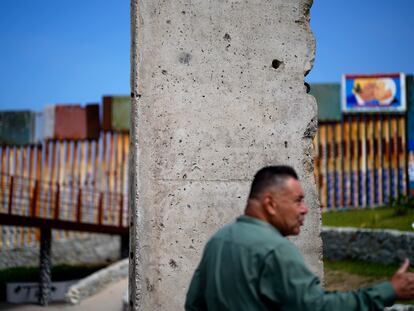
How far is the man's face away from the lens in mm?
2521

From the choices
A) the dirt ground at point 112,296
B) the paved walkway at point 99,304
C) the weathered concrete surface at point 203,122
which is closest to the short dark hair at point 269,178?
the weathered concrete surface at point 203,122

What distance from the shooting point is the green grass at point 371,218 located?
15000 mm

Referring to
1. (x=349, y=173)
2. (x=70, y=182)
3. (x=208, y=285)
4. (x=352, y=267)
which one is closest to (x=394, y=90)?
(x=349, y=173)

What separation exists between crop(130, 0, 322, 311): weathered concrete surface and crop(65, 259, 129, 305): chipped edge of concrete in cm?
1402

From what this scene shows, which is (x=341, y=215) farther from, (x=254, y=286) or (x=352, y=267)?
(x=254, y=286)

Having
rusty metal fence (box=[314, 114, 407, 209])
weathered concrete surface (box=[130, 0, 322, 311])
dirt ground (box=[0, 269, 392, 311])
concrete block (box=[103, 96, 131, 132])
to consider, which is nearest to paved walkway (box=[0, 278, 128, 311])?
dirt ground (box=[0, 269, 392, 311])

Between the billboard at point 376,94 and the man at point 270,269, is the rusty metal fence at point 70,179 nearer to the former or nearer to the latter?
the billboard at point 376,94

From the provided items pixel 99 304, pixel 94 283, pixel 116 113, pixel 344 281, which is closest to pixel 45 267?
pixel 94 283

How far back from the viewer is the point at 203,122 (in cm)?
420

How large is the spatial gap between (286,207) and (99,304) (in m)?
15.0

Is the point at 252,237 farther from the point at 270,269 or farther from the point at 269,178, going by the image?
the point at 269,178

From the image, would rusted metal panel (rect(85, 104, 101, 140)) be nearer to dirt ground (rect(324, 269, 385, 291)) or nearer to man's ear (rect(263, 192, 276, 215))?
dirt ground (rect(324, 269, 385, 291))

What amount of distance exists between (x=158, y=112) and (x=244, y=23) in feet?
3.04

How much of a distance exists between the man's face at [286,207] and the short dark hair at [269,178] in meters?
0.03
